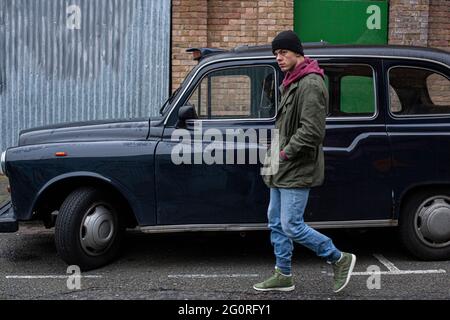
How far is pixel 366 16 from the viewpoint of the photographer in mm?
9594

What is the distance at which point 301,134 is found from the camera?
4113mm

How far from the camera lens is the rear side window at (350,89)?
17.1ft

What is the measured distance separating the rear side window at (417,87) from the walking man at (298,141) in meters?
1.31

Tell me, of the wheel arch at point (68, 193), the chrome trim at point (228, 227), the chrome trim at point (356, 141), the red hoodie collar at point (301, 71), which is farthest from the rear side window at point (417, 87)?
the wheel arch at point (68, 193)

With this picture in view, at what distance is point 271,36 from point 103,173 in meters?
5.18

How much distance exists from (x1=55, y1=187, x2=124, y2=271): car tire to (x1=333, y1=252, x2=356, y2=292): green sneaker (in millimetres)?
1957

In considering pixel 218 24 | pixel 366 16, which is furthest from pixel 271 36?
pixel 366 16

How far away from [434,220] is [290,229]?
5.41 feet

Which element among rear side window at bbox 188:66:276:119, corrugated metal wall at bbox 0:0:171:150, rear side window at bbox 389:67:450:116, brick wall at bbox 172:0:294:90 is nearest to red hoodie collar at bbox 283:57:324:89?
rear side window at bbox 188:66:276:119

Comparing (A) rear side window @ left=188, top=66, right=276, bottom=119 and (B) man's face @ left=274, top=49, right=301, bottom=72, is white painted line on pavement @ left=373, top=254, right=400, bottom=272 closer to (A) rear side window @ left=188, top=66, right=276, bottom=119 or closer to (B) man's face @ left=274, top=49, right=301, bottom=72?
(A) rear side window @ left=188, top=66, right=276, bottom=119

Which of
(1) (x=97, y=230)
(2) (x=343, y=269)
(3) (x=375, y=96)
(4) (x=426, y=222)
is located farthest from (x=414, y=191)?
(1) (x=97, y=230)

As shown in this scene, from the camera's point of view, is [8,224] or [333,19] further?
[333,19]

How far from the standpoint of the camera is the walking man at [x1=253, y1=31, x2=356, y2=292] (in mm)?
4109

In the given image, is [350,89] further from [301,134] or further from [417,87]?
[301,134]
